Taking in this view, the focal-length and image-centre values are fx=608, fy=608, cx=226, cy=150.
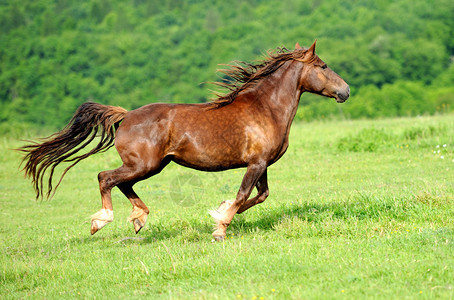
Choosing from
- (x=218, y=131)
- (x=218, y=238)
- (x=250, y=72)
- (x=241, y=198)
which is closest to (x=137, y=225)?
(x=218, y=238)

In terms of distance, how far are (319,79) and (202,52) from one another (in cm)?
10816

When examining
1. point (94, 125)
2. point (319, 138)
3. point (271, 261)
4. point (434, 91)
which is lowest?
point (434, 91)

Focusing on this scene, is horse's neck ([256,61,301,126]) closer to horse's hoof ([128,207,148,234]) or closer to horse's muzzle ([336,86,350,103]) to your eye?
horse's muzzle ([336,86,350,103])

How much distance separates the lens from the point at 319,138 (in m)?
19.4

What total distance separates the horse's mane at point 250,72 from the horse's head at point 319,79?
0.12 m

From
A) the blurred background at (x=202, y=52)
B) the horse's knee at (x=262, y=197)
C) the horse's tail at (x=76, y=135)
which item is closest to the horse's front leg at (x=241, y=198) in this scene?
the horse's knee at (x=262, y=197)

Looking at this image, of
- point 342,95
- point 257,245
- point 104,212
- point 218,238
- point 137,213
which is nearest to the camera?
point 257,245

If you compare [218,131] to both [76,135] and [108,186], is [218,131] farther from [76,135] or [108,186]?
[76,135]

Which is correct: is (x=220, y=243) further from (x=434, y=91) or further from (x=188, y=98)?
(x=188, y=98)

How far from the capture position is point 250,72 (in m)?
8.57

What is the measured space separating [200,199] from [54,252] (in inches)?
179

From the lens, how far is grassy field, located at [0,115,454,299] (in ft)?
18.3

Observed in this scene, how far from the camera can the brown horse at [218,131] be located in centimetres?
782

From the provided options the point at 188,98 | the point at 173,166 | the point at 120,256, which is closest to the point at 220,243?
the point at 120,256
